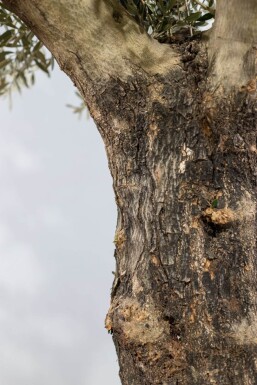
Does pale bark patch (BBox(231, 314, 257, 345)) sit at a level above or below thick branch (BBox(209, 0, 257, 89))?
below

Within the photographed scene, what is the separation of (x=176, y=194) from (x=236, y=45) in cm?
76

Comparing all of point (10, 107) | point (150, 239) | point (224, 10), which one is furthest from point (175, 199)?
point (10, 107)

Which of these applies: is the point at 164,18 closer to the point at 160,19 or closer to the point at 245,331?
the point at 160,19

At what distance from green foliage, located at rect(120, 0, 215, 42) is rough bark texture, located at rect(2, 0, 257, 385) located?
15cm

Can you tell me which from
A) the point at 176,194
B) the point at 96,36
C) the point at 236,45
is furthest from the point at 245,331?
the point at 96,36

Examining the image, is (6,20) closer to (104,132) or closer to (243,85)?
(104,132)

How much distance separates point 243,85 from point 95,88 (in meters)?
0.66

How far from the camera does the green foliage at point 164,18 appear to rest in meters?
3.18

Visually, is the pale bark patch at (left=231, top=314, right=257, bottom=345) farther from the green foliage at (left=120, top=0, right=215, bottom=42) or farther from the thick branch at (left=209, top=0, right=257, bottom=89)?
the green foliage at (left=120, top=0, right=215, bottom=42)

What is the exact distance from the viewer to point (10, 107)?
5723mm

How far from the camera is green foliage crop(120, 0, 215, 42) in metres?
3.18

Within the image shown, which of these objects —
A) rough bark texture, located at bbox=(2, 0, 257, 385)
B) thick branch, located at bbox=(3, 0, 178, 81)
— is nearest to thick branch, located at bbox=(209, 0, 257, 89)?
rough bark texture, located at bbox=(2, 0, 257, 385)

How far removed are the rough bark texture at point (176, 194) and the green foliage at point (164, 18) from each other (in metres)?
0.15

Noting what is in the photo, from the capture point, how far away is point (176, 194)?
107 inches
